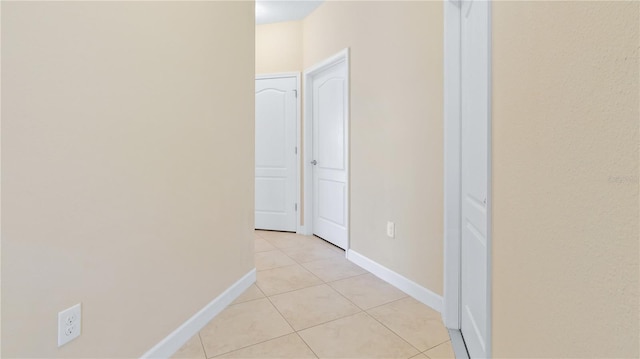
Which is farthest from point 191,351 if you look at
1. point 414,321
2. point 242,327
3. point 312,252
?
point 312,252

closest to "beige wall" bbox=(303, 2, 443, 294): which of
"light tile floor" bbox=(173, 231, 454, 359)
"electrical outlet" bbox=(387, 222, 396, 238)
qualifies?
"electrical outlet" bbox=(387, 222, 396, 238)

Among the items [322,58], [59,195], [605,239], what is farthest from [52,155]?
[322,58]

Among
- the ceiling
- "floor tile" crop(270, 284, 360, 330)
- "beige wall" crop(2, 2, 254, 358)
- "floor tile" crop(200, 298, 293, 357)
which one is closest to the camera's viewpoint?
"beige wall" crop(2, 2, 254, 358)

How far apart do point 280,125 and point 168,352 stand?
10.2 ft

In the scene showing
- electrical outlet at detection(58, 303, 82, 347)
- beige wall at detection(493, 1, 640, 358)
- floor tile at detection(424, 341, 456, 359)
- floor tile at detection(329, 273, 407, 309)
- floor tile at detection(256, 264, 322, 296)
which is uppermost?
beige wall at detection(493, 1, 640, 358)

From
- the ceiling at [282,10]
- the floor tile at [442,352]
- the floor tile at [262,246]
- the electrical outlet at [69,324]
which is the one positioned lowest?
the floor tile at [442,352]

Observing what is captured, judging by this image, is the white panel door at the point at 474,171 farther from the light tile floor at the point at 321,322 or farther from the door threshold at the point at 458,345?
the light tile floor at the point at 321,322

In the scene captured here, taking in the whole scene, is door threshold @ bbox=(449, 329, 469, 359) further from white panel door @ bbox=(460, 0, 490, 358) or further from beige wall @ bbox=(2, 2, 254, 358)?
beige wall @ bbox=(2, 2, 254, 358)

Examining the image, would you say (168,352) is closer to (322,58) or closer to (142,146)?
(142,146)

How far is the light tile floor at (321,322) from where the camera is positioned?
1636 millimetres

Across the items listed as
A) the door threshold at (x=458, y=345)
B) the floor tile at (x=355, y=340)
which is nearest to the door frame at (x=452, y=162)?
the door threshold at (x=458, y=345)

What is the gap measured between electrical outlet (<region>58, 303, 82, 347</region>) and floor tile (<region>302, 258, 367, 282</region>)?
174cm

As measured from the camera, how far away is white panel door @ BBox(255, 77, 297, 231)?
4184 millimetres

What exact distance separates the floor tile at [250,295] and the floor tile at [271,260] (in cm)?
47
